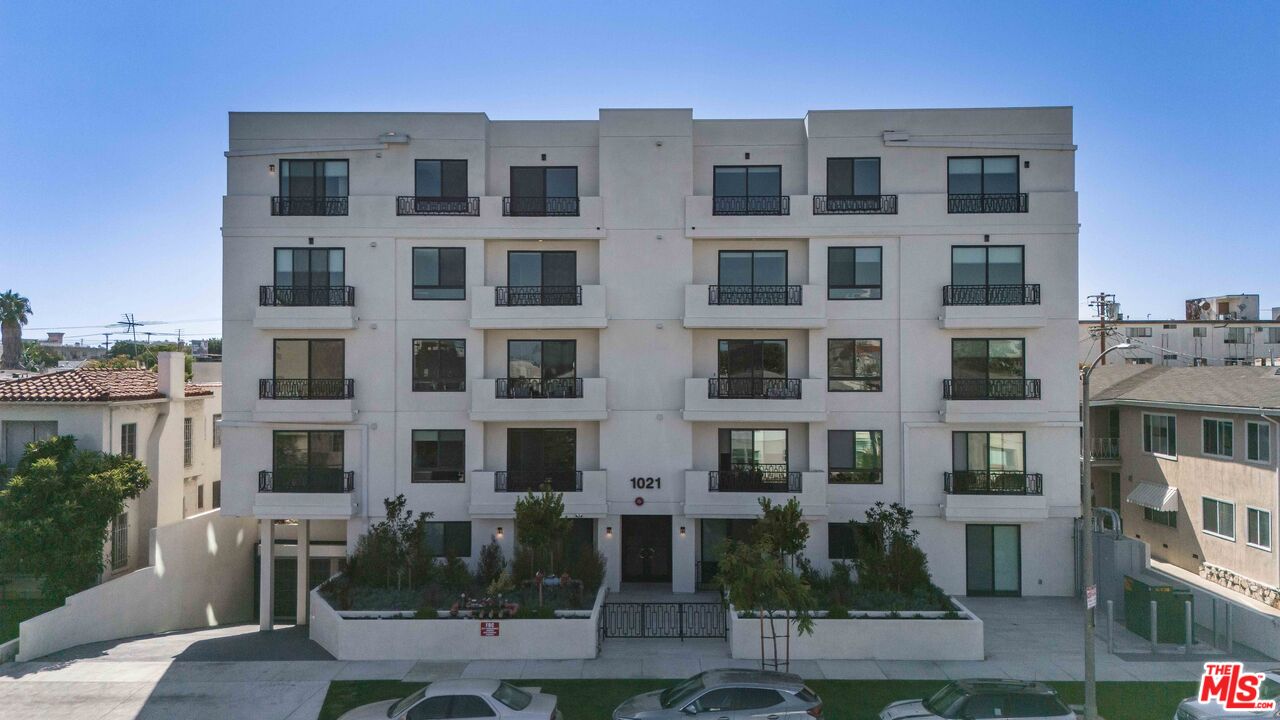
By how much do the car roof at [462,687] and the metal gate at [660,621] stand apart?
244 inches

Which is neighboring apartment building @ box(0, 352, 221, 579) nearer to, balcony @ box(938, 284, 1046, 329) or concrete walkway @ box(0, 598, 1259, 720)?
concrete walkway @ box(0, 598, 1259, 720)

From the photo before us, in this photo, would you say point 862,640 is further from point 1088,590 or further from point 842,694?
point 1088,590

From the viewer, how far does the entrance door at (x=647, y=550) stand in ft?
79.6

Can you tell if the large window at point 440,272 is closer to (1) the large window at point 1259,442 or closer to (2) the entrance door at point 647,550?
(2) the entrance door at point 647,550

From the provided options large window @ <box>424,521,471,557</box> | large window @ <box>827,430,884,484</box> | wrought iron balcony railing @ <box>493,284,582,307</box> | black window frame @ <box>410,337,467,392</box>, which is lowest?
large window @ <box>424,521,471,557</box>

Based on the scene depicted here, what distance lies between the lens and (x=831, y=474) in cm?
2367

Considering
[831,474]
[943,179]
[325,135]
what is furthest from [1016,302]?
[325,135]

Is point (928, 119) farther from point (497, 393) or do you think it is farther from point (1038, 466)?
point (497, 393)

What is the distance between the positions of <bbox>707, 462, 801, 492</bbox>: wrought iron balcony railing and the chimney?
19521 millimetres

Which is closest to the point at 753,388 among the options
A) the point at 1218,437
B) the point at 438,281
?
the point at 438,281

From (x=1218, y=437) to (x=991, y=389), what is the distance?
895 centimetres

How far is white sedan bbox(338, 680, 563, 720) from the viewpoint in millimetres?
13562

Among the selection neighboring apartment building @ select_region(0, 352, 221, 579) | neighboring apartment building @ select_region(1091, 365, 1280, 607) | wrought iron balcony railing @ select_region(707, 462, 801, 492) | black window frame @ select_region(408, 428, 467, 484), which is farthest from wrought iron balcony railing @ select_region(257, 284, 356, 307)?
neighboring apartment building @ select_region(1091, 365, 1280, 607)

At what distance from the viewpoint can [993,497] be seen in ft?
75.1
